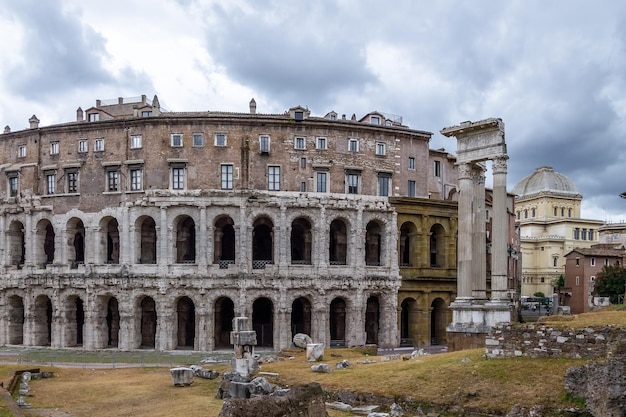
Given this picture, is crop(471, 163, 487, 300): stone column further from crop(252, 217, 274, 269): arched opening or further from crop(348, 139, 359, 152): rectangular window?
crop(252, 217, 274, 269): arched opening

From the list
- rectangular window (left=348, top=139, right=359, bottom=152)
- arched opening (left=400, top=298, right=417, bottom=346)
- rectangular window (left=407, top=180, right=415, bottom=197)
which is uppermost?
rectangular window (left=348, top=139, right=359, bottom=152)

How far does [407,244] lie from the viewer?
53.9 metres

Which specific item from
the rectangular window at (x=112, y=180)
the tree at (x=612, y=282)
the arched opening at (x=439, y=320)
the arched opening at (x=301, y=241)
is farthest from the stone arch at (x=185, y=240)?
the tree at (x=612, y=282)

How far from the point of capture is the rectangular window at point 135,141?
4962 cm

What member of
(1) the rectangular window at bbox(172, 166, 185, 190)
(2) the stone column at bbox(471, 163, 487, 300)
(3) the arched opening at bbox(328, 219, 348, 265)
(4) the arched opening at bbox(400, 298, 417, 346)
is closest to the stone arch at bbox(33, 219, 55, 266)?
(1) the rectangular window at bbox(172, 166, 185, 190)

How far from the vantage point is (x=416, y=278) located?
5112 cm

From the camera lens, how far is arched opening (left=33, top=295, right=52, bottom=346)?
2010 inches

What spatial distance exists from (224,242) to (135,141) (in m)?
10.0

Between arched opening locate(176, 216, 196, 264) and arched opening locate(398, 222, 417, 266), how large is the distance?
15.8 m

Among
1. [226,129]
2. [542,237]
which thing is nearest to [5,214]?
[226,129]

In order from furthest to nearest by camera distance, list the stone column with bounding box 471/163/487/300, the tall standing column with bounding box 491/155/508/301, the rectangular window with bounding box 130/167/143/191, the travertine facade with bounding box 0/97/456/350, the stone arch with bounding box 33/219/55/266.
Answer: the stone arch with bounding box 33/219/55/266 < the rectangular window with bounding box 130/167/143/191 < the travertine facade with bounding box 0/97/456/350 < the stone column with bounding box 471/163/487/300 < the tall standing column with bounding box 491/155/508/301

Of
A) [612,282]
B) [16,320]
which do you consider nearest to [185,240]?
[16,320]

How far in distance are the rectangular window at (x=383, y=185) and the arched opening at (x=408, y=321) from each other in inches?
327

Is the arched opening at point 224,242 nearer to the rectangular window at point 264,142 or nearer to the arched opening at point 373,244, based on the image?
the rectangular window at point 264,142
